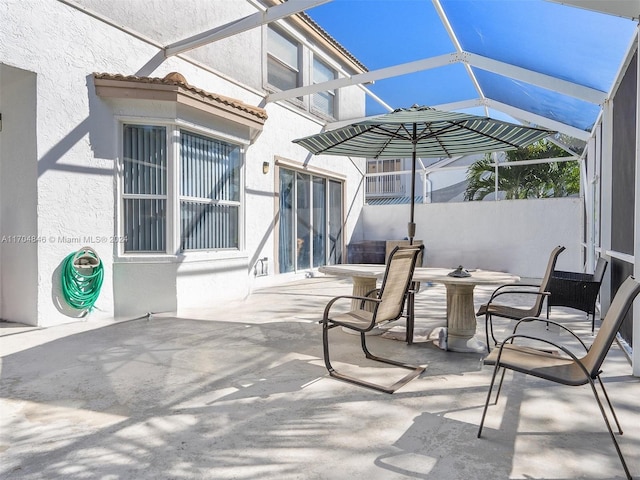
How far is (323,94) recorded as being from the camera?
11211 millimetres

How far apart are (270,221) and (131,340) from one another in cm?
454

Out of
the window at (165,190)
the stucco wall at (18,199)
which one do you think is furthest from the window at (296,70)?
the stucco wall at (18,199)

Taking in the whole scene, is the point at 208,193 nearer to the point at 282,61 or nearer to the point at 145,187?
the point at 145,187

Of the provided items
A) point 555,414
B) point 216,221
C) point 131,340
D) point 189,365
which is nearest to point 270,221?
point 216,221

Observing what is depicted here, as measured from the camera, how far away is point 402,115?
440 cm

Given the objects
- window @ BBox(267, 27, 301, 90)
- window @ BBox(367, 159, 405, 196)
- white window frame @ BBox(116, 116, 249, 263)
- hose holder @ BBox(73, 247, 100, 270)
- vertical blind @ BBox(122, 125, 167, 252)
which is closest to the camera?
hose holder @ BBox(73, 247, 100, 270)

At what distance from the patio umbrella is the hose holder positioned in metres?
3.14

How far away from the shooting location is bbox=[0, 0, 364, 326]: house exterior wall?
16.2 feet

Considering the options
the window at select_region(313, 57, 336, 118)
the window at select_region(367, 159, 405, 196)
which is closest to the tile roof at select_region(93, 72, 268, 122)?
the window at select_region(313, 57, 336, 118)

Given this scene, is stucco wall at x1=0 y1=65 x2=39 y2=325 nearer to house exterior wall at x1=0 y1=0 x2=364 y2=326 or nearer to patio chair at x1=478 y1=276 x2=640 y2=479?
house exterior wall at x1=0 y1=0 x2=364 y2=326

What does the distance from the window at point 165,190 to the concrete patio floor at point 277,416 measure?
1.84m

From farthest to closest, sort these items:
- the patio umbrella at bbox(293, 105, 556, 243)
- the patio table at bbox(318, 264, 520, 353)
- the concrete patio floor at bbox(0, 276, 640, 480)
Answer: the patio umbrella at bbox(293, 105, 556, 243)
the patio table at bbox(318, 264, 520, 353)
the concrete patio floor at bbox(0, 276, 640, 480)

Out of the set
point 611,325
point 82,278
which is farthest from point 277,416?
point 82,278

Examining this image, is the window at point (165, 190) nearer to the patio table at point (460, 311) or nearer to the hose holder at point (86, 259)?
the hose holder at point (86, 259)
